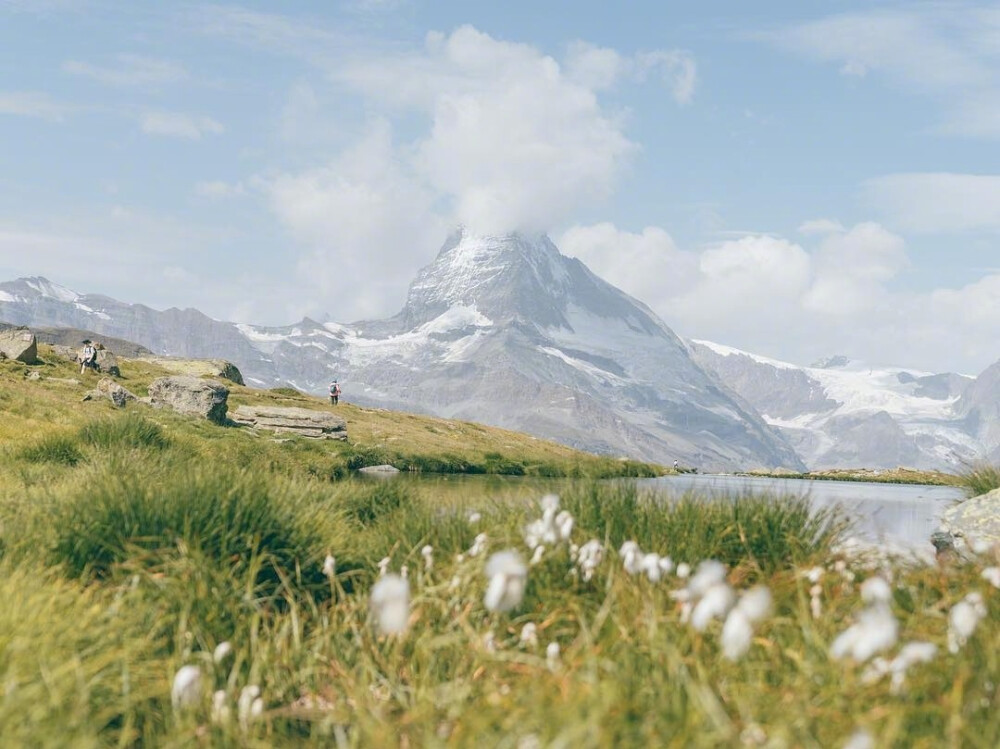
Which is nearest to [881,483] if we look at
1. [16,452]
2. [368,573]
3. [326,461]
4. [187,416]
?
[326,461]

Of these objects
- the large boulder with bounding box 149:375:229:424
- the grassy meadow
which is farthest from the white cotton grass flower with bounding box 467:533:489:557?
the large boulder with bounding box 149:375:229:424

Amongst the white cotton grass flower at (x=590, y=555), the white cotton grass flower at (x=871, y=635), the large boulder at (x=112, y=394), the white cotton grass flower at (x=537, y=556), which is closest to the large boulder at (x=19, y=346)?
the large boulder at (x=112, y=394)

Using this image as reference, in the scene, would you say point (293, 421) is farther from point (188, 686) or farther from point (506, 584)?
point (506, 584)

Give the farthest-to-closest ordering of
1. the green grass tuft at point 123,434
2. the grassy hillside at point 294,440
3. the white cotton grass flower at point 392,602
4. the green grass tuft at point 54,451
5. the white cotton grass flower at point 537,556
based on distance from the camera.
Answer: the grassy hillside at point 294,440, the green grass tuft at point 123,434, the green grass tuft at point 54,451, the white cotton grass flower at point 537,556, the white cotton grass flower at point 392,602

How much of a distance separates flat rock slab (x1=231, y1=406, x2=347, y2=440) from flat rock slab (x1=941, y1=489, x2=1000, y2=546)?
42990mm

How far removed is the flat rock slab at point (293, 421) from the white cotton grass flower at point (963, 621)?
5345 cm

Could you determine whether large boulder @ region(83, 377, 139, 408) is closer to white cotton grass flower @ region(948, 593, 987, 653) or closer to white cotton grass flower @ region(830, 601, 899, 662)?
white cotton grass flower @ region(948, 593, 987, 653)

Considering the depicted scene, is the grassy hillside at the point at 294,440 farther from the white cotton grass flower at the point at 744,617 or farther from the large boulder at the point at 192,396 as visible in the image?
the white cotton grass flower at the point at 744,617

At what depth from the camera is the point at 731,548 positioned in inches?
422

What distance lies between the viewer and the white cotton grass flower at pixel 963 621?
17.5ft

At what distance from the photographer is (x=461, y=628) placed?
29.0ft

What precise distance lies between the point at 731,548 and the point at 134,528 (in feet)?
21.3

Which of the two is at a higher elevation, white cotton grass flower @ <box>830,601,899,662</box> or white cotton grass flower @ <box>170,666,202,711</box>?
white cotton grass flower @ <box>830,601,899,662</box>

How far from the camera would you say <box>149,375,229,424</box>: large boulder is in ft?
171
